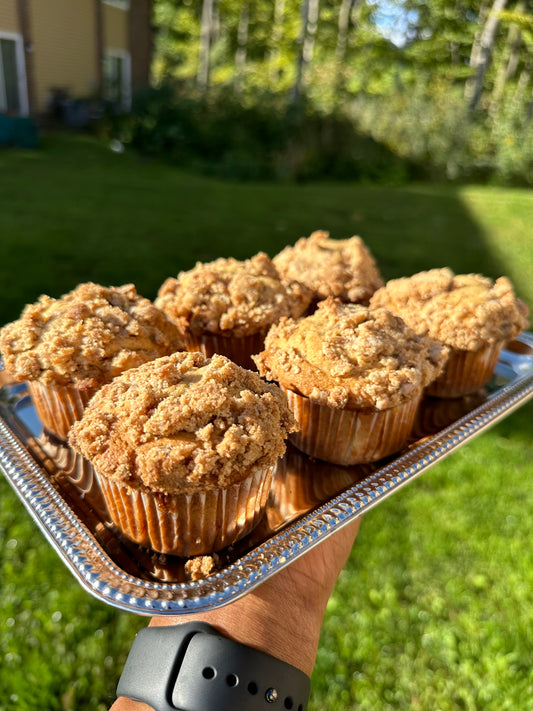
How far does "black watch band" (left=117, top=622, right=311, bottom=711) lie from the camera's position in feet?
5.41

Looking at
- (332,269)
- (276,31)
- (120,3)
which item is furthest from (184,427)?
(276,31)

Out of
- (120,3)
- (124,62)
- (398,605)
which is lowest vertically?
(398,605)

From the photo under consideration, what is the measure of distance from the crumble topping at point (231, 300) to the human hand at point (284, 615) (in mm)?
1138

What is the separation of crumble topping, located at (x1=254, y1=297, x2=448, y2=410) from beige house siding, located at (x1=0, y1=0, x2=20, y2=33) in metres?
18.2

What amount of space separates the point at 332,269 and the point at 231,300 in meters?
0.74

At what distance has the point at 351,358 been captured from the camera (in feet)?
7.71

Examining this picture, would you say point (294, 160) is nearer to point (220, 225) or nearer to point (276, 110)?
point (276, 110)

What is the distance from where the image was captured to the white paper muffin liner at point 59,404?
2303 mm

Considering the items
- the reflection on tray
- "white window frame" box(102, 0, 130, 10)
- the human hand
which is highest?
"white window frame" box(102, 0, 130, 10)

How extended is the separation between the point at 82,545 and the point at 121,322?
99 cm

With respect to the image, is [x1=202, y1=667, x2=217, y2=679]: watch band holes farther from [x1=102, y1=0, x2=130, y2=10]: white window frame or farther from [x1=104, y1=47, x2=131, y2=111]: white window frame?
[x1=102, y1=0, x2=130, y2=10]: white window frame

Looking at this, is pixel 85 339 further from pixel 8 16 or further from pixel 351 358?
pixel 8 16

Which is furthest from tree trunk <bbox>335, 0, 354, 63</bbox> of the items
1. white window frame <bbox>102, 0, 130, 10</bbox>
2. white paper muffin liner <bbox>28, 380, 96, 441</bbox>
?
white paper muffin liner <bbox>28, 380, 96, 441</bbox>

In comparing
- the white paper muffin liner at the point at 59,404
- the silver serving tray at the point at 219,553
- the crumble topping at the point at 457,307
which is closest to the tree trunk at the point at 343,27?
the crumble topping at the point at 457,307
